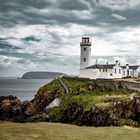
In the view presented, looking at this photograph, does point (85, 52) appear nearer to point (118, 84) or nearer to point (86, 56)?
point (86, 56)

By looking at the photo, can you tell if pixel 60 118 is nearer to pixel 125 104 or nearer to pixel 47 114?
pixel 47 114

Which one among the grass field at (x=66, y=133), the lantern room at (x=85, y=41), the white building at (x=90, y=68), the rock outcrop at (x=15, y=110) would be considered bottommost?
the grass field at (x=66, y=133)

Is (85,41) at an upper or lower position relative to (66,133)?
upper

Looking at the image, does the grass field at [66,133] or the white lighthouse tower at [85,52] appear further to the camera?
the white lighthouse tower at [85,52]

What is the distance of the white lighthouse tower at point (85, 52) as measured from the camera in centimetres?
10019

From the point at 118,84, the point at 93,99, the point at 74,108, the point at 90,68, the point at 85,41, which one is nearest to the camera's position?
the point at 93,99

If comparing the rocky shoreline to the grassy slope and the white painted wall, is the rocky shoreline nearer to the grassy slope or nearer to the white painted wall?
the grassy slope

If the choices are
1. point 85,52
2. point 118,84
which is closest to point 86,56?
point 85,52

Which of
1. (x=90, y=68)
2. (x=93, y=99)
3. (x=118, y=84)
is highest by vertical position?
(x=90, y=68)

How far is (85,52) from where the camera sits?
100m

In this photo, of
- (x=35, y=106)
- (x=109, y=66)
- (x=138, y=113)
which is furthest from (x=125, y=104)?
(x=109, y=66)

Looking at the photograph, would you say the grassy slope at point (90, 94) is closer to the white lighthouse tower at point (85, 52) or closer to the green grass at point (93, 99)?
the green grass at point (93, 99)

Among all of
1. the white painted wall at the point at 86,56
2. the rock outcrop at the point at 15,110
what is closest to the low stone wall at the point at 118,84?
the rock outcrop at the point at 15,110

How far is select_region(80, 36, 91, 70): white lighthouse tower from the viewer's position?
100188mm
